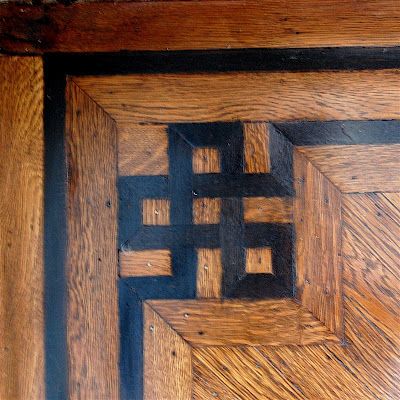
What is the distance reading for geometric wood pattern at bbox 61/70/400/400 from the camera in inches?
25.3

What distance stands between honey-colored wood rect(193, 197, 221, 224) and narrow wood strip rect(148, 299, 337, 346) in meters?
0.12

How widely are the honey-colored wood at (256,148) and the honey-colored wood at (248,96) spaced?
0.01 metres

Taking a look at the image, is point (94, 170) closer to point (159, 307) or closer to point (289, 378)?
point (159, 307)

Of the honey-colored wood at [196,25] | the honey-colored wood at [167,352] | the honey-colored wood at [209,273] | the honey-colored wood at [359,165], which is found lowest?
the honey-colored wood at [167,352]

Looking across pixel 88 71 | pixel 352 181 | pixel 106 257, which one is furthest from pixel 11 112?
pixel 352 181

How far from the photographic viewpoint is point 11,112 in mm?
647

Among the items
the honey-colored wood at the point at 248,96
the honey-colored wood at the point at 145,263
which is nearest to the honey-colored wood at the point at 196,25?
the honey-colored wood at the point at 248,96

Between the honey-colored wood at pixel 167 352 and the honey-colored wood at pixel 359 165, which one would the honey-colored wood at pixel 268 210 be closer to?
the honey-colored wood at pixel 359 165

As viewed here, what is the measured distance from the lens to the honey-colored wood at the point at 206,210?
644 millimetres

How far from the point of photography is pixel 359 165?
643 mm

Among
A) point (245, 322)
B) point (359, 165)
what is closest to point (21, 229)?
point (245, 322)

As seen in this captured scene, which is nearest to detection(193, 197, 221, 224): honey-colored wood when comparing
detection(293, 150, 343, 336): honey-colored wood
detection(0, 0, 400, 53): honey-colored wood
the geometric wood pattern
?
the geometric wood pattern

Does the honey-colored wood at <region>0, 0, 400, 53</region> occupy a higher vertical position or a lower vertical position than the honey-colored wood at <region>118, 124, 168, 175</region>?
higher

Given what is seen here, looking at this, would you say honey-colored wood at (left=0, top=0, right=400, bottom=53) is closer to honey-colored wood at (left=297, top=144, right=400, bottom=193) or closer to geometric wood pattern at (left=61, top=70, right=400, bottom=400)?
geometric wood pattern at (left=61, top=70, right=400, bottom=400)
